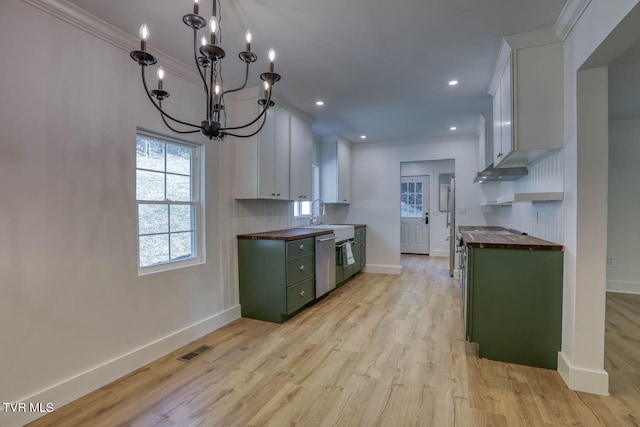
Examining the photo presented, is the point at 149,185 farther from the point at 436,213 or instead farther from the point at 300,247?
the point at 436,213

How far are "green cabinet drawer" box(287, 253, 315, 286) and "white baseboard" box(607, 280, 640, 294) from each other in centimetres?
422

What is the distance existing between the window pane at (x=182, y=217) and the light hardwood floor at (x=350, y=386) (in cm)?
105

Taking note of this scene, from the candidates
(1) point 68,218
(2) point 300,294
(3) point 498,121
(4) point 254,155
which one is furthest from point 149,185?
(3) point 498,121

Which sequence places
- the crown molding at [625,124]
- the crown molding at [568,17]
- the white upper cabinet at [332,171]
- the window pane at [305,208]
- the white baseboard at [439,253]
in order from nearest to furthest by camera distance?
the crown molding at [568,17]
the crown molding at [625,124]
the window pane at [305,208]
the white upper cabinet at [332,171]
the white baseboard at [439,253]

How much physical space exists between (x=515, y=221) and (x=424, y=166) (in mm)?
4096

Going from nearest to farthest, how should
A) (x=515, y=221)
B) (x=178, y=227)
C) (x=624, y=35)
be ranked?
1. (x=624, y=35)
2. (x=178, y=227)
3. (x=515, y=221)

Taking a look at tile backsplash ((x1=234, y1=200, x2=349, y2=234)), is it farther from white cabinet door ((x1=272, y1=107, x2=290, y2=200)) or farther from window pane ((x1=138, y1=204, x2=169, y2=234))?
window pane ((x1=138, y1=204, x2=169, y2=234))

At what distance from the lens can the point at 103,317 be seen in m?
2.08

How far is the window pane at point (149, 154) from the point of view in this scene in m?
2.40

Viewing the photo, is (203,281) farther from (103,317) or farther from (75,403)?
(75,403)

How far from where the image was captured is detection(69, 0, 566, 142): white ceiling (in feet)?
6.24

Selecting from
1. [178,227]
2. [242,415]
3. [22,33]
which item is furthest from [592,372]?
[22,33]

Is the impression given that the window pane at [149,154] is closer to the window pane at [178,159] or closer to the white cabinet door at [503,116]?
the window pane at [178,159]

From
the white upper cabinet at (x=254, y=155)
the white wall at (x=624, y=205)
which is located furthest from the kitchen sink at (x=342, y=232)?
the white wall at (x=624, y=205)
